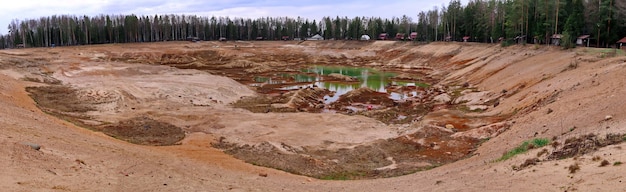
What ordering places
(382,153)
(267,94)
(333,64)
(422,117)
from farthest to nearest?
(333,64) < (267,94) < (422,117) < (382,153)

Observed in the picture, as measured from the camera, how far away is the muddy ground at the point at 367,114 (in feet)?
68.2

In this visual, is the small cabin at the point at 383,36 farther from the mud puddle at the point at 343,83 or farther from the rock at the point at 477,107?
the rock at the point at 477,107

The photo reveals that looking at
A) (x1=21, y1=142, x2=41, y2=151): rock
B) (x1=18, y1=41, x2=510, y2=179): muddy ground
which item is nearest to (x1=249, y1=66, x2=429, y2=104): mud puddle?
(x1=18, y1=41, x2=510, y2=179): muddy ground

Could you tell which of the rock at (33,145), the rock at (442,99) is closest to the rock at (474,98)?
the rock at (442,99)

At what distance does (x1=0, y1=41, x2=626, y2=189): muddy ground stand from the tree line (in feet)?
33.2

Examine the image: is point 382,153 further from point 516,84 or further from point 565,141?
point 516,84

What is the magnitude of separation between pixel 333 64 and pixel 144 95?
6731 cm

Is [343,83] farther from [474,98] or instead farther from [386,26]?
[386,26]

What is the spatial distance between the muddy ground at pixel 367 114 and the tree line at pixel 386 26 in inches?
399

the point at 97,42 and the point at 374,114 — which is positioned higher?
the point at 97,42

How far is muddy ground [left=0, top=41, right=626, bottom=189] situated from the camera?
68.2 ft

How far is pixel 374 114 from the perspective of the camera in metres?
36.9

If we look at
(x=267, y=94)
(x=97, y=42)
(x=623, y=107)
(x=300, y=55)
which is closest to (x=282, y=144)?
(x=623, y=107)

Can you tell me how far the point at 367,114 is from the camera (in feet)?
121
